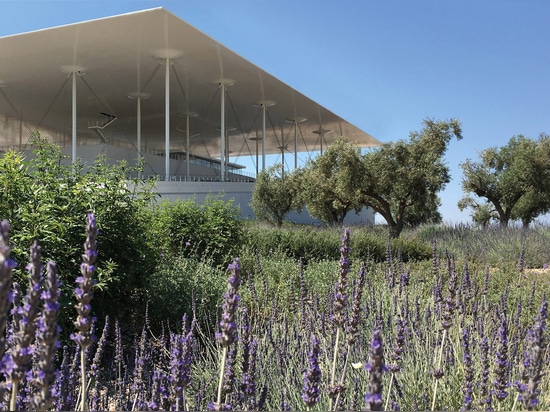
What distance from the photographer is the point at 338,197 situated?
21422mm

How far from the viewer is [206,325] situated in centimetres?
571

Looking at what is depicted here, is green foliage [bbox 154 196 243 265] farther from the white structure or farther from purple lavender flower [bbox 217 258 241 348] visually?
the white structure

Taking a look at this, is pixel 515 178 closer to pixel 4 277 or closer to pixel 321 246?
pixel 321 246

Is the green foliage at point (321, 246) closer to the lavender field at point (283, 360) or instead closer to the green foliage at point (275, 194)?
the lavender field at point (283, 360)

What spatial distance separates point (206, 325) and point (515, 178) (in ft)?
78.3

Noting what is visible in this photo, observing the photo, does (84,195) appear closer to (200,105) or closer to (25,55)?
(25,55)

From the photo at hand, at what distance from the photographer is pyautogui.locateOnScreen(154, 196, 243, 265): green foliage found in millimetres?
9773

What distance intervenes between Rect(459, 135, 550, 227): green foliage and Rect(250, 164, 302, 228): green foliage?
33.4 ft

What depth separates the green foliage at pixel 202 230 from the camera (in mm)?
9773

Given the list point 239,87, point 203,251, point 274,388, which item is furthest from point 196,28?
point 274,388

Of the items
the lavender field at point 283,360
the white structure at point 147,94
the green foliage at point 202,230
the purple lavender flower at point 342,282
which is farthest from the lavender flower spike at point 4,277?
the white structure at point 147,94

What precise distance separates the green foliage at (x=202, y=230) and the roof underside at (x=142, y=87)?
1697 cm

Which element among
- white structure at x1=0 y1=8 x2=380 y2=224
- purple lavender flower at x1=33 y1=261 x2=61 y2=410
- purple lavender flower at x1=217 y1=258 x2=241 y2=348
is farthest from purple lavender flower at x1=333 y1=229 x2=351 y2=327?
white structure at x1=0 y1=8 x2=380 y2=224

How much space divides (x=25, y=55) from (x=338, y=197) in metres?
21.4
